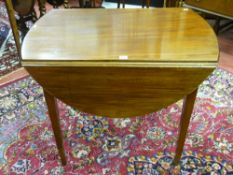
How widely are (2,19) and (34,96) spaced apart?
1.44m

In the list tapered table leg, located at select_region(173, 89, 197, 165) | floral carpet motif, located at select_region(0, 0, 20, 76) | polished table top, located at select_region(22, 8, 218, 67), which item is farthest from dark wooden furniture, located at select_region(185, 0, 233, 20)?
floral carpet motif, located at select_region(0, 0, 20, 76)

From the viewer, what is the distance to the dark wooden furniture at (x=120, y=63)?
1.07 meters

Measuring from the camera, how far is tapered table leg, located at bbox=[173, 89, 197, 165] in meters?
1.19

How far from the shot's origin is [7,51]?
239 cm

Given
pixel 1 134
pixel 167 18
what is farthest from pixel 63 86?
pixel 1 134

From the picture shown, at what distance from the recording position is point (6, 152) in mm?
1533

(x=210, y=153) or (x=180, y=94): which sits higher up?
(x=180, y=94)

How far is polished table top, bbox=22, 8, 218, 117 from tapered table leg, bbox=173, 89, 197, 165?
92 mm

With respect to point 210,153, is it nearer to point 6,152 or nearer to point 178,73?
point 178,73

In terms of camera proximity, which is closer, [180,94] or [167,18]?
[180,94]

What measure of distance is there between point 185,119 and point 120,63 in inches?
17.0

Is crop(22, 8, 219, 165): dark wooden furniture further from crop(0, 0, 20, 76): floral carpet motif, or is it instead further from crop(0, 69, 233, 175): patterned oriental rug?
crop(0, 0, 20, 76): floral carpet motif

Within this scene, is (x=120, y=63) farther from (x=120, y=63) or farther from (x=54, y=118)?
(x=54, y=118)

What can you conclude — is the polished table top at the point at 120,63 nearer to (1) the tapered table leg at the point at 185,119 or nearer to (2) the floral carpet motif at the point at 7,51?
(1) the tapered table leg at the point at 185,119
